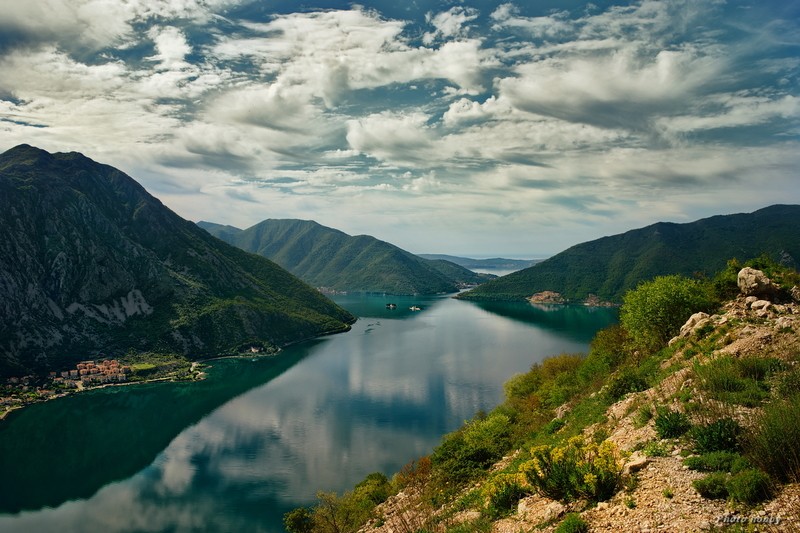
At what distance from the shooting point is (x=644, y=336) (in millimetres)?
39000

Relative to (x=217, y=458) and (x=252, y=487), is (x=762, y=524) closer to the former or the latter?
(x=252, y=487)

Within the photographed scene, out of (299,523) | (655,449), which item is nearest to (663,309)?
(655,449)

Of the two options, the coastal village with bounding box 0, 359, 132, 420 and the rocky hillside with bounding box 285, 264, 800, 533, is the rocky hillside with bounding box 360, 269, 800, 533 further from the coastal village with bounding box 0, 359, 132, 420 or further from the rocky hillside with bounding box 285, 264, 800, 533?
the coastal village with bounding box 0, 359, 132, 420

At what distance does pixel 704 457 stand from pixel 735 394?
5164 millimetres

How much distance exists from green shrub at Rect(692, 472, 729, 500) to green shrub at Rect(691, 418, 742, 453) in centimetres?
170

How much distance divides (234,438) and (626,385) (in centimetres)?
7506

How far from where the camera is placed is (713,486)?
Answer: 1192 centimetres

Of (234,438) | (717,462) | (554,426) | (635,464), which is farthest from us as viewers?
(234,438)

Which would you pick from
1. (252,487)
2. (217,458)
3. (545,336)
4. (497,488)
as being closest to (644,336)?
(497,488)

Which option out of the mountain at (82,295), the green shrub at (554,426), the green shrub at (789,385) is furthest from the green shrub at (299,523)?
the mountain at (82,295)

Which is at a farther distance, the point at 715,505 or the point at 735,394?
the point at 735,394

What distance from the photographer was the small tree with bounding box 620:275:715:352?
36500 millimetres

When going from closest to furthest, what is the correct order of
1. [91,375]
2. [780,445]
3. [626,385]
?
[780,445] → [626,385] → [91,375]

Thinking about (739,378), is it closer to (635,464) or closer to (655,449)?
(655,449)
